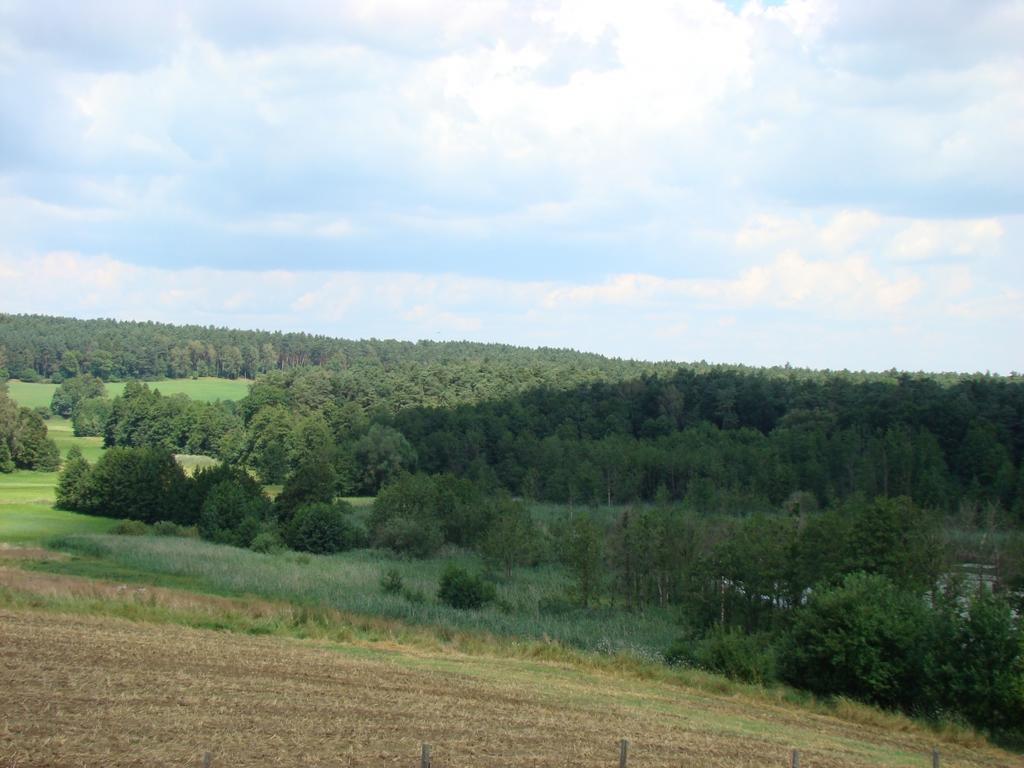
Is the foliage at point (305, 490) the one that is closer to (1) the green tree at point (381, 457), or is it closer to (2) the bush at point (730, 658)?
(1) the green tree at point (381, 457)

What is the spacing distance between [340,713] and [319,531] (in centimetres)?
5840

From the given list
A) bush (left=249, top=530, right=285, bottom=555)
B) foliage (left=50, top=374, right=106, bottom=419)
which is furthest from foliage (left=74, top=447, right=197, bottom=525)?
foliage (left=50, top=374, right=106, bottom=419)

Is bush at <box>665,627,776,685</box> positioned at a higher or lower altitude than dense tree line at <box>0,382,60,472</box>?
higher

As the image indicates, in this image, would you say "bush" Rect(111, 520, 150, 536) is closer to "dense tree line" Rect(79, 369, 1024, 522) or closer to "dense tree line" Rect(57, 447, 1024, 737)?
"dense tree line" Rect(57, 447, 1024, 737)

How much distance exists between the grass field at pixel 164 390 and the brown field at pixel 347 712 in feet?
464

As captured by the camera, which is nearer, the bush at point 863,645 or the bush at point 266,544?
the bush at point 863,645

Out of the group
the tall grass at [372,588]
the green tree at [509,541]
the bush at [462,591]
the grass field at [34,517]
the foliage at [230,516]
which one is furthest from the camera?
the foliage at [230,516]

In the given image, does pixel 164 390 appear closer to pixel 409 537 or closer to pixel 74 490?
pixel 74 490

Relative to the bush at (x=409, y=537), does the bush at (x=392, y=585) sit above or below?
above

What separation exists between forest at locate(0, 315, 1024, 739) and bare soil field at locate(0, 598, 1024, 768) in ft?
21.2

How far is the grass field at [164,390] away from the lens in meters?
164

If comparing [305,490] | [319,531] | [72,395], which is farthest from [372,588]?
[72,395]

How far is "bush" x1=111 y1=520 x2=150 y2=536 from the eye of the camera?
75.6 meters

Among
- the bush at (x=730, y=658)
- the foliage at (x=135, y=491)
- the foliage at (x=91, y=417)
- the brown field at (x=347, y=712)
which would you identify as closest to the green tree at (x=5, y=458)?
the foliage at (x=135, y=491)
